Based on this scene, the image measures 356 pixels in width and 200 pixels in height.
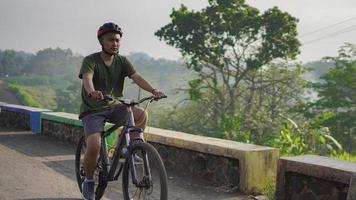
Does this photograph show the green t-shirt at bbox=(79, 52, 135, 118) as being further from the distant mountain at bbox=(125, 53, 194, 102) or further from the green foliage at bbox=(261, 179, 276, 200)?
the distant mountain at bbox=(125, 53, 194, 102)

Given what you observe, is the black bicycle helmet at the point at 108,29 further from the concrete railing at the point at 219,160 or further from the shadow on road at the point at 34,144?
the shadow on road at the point at 34,144

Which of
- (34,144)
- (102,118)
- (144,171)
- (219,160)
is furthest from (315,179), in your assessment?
(34,144)

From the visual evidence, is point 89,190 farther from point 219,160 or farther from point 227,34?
point 227,34

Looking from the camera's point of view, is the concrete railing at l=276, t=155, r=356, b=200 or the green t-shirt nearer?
the concrete railing at l=276, t=155, r=356, b=200

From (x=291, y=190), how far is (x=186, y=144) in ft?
6.14

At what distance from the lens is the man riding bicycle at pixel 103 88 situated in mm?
3773

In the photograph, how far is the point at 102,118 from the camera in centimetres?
389

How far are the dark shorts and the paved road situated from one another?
109 cm

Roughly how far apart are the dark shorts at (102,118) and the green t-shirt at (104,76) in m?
0.05

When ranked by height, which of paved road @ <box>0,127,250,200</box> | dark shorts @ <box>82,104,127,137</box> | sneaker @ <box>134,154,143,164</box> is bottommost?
paved road @ <box>0,127,250,200</box>

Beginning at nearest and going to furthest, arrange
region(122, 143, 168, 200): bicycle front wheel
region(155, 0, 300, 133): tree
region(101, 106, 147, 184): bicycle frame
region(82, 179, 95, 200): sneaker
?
region(122, 143, 168, 200): bicycle front wheel, region(101, 106, 147, 184): bicycle frame, region(82, 179, 95, 200): sneaker, region(155, 0, 300, 133): tree

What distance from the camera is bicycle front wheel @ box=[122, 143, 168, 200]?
3.23m

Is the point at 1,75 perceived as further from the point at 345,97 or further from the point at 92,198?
the point at 92,198

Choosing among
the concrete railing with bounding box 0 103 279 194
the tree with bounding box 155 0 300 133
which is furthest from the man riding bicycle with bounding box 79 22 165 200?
the tree with bounding box 155 0 300 133
